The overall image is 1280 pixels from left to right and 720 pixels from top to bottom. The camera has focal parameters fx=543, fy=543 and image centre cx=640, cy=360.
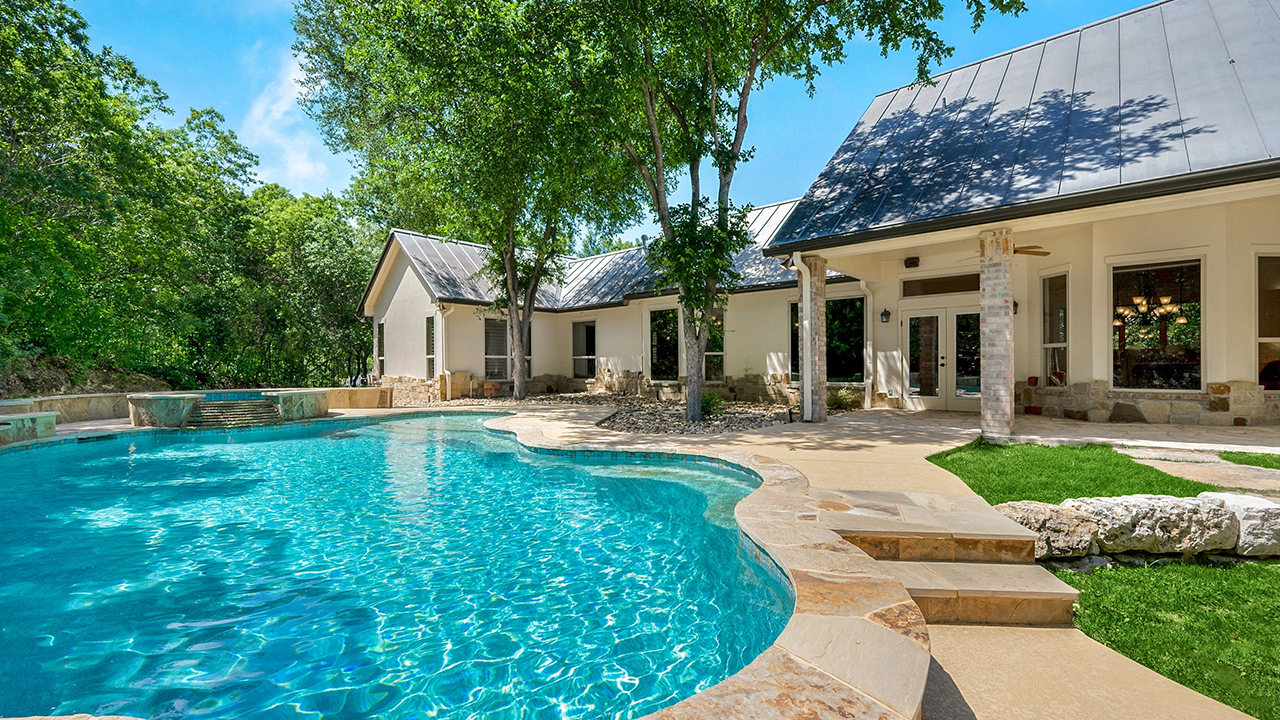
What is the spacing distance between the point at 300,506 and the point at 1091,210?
9382 millimetres

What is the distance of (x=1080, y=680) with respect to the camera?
7.77 ft

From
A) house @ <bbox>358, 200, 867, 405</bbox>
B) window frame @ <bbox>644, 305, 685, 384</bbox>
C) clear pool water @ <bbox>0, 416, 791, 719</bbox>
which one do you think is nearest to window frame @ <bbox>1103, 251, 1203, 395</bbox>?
house @ <bbox>358, 200, 867, 405</bbox>

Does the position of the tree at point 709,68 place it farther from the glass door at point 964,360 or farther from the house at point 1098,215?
the glass door at point 964,360

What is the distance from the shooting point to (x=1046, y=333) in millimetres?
9242

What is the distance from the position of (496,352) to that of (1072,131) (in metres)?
14.4

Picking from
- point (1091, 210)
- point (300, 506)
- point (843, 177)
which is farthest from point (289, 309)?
point (1091, 210)

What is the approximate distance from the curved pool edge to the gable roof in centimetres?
979

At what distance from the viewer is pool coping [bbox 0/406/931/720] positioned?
5.80 ft

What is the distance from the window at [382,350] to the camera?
1802 cm

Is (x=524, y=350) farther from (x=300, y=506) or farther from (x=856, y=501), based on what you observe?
(x=856, y=501)

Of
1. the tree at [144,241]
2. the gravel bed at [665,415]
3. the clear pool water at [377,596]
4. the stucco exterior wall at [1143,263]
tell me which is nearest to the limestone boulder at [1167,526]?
the clear pool water at [377,596]

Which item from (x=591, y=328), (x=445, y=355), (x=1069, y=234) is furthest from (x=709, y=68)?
(x=445, y=355)

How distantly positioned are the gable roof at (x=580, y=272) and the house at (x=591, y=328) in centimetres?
5

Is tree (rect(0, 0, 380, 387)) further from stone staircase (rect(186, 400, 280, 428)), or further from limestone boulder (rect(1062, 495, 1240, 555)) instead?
limestone boulder (rect(1062, 495, 1240, 555))
